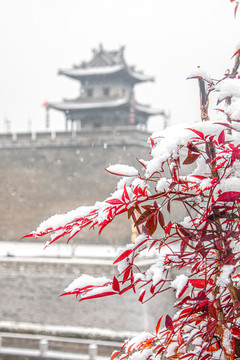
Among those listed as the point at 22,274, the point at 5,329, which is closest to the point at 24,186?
the point at 22,274

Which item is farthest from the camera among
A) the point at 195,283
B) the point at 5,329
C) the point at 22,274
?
the point at 22,274

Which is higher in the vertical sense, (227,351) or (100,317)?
(227,351)

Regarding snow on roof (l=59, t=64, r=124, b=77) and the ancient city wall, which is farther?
snow on roof (l=59, t=64, r=124, b=77)

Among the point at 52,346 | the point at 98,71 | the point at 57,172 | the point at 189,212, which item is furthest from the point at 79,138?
the point at 189,212

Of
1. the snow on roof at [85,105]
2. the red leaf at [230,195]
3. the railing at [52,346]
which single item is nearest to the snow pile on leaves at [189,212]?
the red leaf at [230,195]

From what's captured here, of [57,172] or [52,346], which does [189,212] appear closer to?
[52,346]

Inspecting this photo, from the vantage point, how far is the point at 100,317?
854cm

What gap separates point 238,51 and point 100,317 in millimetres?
8276

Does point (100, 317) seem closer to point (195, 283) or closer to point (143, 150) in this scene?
point (143, 150)

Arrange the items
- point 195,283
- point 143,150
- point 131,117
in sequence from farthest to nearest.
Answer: point 131,117 < point 143,150 < point 195,283

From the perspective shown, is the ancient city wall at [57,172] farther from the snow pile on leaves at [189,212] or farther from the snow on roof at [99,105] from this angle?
the snow pile on leaves at [189,212]

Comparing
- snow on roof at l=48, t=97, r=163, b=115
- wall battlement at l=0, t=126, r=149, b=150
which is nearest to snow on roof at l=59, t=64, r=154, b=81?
snow on roof at l=48, t=97, r=163, b=115

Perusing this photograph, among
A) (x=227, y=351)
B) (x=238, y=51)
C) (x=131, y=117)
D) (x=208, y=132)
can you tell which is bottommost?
(x=131, y=117)

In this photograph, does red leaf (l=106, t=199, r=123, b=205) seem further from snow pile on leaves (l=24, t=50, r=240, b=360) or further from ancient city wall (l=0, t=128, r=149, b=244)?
ancient city wall (l=0, t=128, r=149, b=244)
